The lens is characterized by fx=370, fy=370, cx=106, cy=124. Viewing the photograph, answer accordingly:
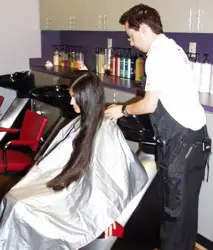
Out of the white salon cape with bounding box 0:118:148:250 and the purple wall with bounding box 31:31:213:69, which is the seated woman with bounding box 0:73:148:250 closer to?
the white salon cape with bounding box 0:118:148:250

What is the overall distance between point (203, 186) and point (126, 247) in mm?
571

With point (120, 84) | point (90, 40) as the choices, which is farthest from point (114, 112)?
point (90, 40)

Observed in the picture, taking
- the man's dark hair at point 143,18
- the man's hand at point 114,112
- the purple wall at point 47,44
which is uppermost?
the man's dark hair at point 143,18

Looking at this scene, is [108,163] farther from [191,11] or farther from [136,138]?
[191,11]

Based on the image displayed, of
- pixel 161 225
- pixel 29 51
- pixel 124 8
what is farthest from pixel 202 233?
pixel 29 51

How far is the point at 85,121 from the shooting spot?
5.31ft

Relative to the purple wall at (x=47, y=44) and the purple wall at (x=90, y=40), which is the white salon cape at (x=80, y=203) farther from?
the purple wall at (x=47, y=44)

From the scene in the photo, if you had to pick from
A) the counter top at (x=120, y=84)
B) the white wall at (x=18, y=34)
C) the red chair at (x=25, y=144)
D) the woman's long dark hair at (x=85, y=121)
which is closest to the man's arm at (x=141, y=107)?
the woman's long dark hair at (x=85, y=121)

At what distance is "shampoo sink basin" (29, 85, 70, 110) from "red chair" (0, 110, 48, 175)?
0.70 ft

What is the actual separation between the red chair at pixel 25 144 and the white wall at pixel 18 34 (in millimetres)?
1265

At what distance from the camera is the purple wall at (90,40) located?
2549 millimetres

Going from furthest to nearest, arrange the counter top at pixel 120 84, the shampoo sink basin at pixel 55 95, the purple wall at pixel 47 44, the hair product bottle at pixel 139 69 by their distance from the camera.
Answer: the purple wall at pixel 47 44 → the hair product bottle at pixel 139 69 → the shampoo sink basin at pixel 55 95 → the counter top at pixel 120 84

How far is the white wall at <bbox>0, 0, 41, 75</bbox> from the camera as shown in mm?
3668

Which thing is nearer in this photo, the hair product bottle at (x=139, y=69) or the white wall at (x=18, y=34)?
the hair product bottle at (x=139, y=69)
